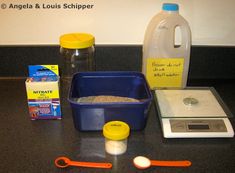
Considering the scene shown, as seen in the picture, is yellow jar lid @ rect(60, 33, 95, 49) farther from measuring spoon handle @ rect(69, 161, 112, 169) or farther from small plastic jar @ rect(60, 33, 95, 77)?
measuring spoon handle @ rect(69, 161, 112, 169)

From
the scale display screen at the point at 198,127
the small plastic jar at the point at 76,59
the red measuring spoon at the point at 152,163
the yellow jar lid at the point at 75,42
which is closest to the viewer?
the red measuring spoon at the point at 152,163

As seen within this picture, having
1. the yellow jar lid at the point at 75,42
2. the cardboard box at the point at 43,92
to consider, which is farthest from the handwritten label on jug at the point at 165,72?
the cardboard box at the point at 43,92

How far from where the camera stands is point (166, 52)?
1.02 metres

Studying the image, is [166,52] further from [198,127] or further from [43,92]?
[43,92]

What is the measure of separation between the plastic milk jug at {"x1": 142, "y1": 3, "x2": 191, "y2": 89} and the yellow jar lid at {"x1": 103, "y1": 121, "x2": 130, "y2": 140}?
13.0 inches

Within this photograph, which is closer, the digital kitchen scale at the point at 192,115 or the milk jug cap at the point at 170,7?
the digital kitchen scale at the point at 192,115

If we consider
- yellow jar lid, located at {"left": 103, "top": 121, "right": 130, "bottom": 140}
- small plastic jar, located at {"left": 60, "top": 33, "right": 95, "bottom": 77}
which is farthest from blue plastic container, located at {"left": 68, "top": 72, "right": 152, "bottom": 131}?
small plastic jar, located at {"left": 60, "top": 33, "right": 95, "bottom": 77}

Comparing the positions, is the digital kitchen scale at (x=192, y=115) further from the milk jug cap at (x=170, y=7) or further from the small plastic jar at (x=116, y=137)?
the milk jug cap at (x=170, y=7)

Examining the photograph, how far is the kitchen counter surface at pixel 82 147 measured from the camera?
0.67m

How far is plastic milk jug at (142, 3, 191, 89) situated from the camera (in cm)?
97

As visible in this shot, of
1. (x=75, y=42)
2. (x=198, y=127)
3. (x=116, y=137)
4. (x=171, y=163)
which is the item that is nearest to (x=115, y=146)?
(x=116, y=137)

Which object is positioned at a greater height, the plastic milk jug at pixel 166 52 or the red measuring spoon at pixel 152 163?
the plastic milk jug at pixel 166 52

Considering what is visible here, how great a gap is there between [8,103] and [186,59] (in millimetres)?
645

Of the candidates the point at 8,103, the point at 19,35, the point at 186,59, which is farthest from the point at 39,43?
the point at 186,59
